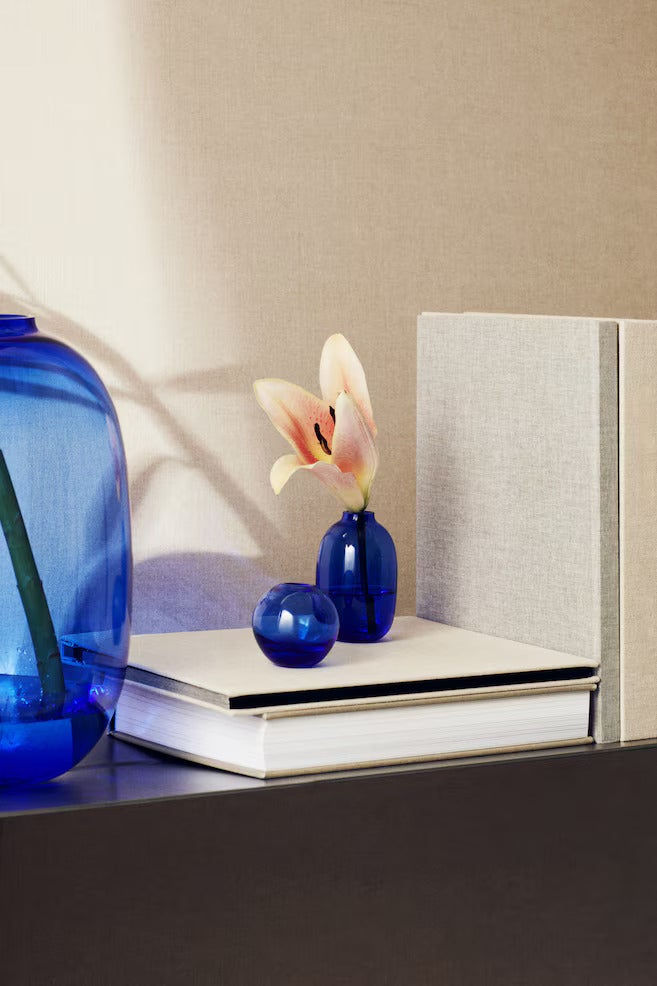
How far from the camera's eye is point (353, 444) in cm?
92

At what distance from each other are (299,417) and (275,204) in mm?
274

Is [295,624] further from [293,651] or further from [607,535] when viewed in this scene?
[607,535]

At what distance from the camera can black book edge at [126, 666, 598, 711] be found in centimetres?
78

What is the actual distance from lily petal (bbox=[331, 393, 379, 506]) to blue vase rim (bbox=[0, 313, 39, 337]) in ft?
0.72

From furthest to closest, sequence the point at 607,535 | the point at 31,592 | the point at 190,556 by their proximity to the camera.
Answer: the point at 190,556 → the point at 607,535 → the point at 31,592

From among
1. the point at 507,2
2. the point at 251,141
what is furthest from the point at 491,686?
the point at 507,2

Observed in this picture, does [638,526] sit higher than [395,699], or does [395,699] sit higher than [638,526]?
[638,526]

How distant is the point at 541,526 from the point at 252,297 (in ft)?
1.16

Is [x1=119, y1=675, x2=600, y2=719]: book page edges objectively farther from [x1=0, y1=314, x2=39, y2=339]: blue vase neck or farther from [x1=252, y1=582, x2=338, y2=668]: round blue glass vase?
[x1=0, y1=314, x2=39, y2=339]: blue vase neck

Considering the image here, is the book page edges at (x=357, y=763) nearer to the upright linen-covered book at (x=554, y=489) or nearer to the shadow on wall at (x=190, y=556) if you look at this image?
the upright linen-covered book at (x=554, y=489)

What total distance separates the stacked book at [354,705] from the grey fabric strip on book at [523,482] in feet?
0.12

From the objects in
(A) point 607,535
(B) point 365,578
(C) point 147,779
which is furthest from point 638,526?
(C) point 147,779

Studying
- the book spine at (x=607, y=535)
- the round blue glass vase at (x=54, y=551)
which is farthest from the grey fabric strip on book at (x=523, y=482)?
the round blue glass vase at (x=54, y=551)

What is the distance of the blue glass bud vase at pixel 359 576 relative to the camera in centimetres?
95
